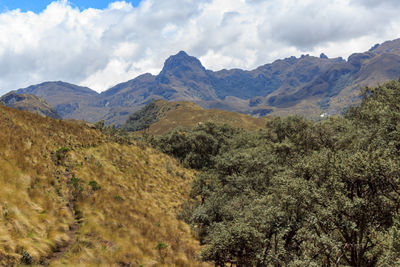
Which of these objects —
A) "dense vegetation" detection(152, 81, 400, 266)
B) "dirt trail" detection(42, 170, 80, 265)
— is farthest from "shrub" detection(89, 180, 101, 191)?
"dense vegetation" detection(152, 81, 400, 266)

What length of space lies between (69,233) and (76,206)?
3.83 metres

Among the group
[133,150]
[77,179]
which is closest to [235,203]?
[77,179]

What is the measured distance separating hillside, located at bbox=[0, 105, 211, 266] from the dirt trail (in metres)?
0.04

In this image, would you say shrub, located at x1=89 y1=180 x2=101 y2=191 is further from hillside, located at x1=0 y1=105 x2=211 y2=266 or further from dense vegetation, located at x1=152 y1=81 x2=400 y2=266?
dense vegetation, located at x1=152 y1=81 x2=400 y2=266

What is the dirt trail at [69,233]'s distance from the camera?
12586 mm

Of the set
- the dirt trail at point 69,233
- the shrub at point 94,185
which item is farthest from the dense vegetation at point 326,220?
the shrub at point 94,185

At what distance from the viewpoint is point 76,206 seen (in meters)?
19.2

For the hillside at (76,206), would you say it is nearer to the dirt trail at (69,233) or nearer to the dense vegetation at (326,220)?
the dirt trail at (69,233)

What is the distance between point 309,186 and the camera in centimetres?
1938

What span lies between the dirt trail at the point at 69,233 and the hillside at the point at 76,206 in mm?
44

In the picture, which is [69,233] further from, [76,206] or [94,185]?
[94,185]

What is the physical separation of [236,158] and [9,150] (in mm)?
29346

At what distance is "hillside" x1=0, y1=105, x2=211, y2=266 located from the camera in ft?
43.6

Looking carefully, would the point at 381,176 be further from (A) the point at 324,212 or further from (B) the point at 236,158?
(B) the point at 236,158
